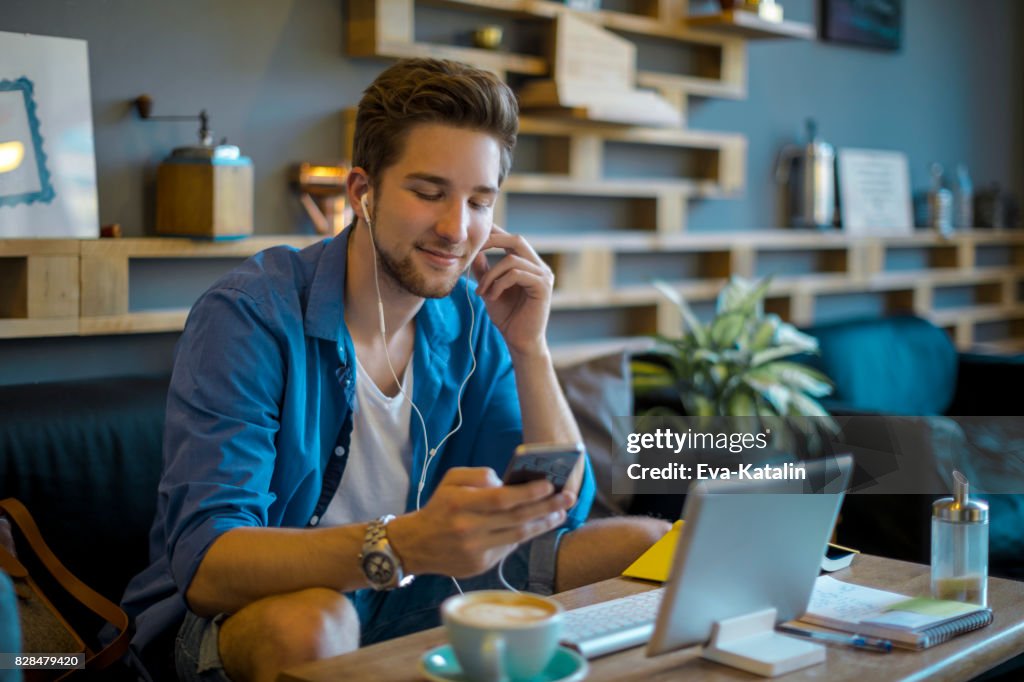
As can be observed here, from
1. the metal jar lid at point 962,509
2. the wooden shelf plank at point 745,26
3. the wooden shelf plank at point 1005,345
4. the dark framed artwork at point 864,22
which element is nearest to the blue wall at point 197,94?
the wooden shelf plank at point 745,26

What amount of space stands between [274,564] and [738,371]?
1.96m

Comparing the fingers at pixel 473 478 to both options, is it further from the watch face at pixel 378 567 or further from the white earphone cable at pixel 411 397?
the white earphone cable at pixel 411 397

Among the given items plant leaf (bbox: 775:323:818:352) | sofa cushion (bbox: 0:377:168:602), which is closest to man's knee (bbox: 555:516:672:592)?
sofa cushion (bbox: 0:377:168:602)

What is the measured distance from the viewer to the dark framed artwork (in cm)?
429

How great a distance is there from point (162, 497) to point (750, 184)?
2.85 metres

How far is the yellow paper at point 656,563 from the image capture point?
5.27 feet

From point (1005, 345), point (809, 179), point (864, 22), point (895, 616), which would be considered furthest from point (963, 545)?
point (1005, 345)

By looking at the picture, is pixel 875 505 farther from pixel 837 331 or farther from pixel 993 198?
pixel 993 198

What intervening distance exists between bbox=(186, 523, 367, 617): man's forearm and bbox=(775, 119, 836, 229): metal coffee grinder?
9.94ft

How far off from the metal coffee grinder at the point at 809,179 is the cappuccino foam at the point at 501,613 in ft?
10.6

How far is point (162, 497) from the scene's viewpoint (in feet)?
5.31

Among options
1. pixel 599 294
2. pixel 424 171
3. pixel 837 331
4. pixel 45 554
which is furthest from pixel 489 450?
pixel 837 331

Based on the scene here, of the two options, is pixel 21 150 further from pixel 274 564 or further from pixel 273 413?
pixel 274 564

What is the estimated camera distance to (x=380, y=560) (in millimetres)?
1343
